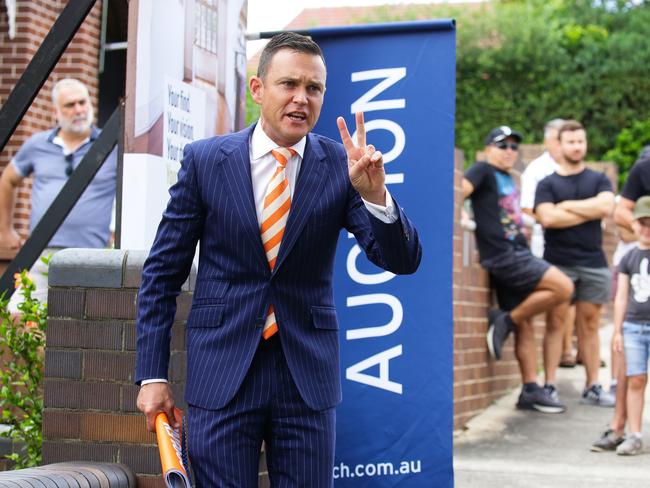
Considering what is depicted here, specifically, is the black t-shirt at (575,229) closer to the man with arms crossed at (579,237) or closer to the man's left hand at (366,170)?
the man with arms crossed at (579,237)

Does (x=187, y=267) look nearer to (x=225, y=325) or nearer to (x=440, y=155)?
(x=225, y=325)

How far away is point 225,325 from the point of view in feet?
11.3

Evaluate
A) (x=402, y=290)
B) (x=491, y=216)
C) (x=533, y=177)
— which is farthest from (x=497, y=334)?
(x=402, y=290)

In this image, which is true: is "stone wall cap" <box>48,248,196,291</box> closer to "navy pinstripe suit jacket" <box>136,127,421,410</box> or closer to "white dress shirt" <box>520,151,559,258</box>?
"navy pinstripe suit jacket" <box>136,127,421,410</box>

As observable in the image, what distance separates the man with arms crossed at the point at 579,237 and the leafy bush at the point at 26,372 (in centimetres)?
494

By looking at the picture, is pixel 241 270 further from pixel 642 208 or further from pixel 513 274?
pixel 513 274

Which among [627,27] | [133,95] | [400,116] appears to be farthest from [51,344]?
[627,27]

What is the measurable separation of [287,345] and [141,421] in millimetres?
1267

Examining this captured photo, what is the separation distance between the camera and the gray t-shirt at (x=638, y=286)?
7285mm

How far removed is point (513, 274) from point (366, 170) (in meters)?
5.73

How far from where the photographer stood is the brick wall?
37.1ft

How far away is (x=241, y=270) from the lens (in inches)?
136

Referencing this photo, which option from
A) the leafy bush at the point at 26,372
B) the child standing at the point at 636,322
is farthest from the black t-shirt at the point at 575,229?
the leafy bush at the point at 26,372

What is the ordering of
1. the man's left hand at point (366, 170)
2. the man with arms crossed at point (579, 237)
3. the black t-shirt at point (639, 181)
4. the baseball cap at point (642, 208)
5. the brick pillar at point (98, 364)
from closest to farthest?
the man's left hand at point (366, 170)
the brick pillar at point (98, 364)
the baseball cap at point (642, 208)
the black t-shirt at point (639, 181)
the man with arms crossed at point (579, 237)
